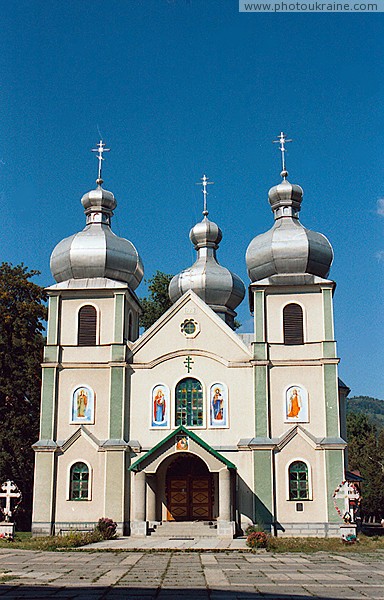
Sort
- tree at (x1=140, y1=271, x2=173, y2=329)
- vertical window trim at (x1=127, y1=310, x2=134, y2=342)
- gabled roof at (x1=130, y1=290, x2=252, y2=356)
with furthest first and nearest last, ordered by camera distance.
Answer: tree at (x1=140, y1=271, x2=173, y2=329), vertical window trim at (x1=127, y1=310, x2=134, y2=342), gabled roof at (x1=130, y1=290, x2=252, y2=356)

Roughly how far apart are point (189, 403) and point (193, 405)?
0.16 m

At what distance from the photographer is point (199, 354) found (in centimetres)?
2698

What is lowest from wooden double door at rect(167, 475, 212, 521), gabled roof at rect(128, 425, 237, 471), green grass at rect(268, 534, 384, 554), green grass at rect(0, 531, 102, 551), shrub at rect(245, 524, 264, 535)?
green grass at rect(268, 534, 384, 554)

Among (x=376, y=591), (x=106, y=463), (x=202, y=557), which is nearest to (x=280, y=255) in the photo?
(x=106, y=463)

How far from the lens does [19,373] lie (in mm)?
30781

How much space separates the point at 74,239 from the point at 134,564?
52.2 feet

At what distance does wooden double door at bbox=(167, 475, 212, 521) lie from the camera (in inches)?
1038

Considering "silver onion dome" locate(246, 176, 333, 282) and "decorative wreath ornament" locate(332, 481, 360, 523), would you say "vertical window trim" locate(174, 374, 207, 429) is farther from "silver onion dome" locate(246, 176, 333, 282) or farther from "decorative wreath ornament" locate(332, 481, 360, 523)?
"decorative wreath ornament" locate(332, 481, 360, 523)

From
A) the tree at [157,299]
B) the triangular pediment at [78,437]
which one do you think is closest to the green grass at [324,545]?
the triangular pediment at [78,437]

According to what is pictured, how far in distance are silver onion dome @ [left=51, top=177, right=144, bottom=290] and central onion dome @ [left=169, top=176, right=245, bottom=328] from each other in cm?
353

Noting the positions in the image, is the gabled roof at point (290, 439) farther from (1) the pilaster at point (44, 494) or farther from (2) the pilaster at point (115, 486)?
(1) the pilaster at point (44, 494)

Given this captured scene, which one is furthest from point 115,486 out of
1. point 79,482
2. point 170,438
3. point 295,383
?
point 295,383

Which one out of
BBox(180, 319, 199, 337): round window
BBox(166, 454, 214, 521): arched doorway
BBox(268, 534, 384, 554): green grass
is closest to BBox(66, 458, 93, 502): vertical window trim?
BBox(166, 454, 214, 521): arched doorway

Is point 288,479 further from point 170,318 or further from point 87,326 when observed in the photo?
point 87,326
